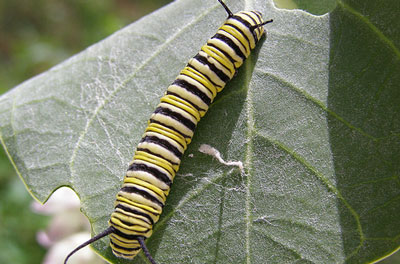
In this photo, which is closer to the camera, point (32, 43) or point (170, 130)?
point (170, 130)

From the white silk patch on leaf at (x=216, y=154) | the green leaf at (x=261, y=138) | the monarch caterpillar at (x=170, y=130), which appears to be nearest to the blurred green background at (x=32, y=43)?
the green leaf at (x=261, y=138)

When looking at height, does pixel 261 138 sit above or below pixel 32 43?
above

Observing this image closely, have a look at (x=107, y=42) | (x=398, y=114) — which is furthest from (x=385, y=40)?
(x=107, y=42)

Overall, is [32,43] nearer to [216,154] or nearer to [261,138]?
[216,154]

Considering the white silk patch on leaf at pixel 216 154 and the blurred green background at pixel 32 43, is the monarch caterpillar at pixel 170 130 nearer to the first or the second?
the white silk patch on leaf at pixel 216 154

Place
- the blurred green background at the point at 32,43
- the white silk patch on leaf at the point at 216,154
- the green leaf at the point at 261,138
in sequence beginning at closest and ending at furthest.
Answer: the green leaf at the point at 261,138, the white silk patch on leaf at the point at 216,154, the blurred green background at the point at 32,43

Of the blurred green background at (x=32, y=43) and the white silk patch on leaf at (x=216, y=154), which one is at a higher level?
the white silk patch on leaf at (x=216, y=154)

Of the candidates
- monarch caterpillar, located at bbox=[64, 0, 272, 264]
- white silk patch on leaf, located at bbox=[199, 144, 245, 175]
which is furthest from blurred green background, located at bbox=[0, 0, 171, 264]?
white silk patch on leaf, located at bbox=[199, 144, 245, 175]

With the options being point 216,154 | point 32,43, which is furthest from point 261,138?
point 32,43
